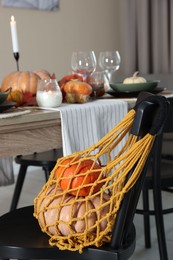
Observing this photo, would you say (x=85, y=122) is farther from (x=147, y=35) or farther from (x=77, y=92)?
(x=147, y=35)

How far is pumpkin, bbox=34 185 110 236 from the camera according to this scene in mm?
833

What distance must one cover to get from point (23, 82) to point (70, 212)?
0.78m

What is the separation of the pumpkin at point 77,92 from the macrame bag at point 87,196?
0.63 m

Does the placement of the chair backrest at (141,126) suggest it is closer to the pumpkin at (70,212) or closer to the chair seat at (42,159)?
the pumpkin at (70,212)

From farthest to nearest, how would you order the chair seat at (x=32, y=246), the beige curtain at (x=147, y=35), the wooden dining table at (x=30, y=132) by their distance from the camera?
the beige curtain at (x=147, y=35) → the wooden dining table at (x=30, y=132) → the chair seat at (x=32, y=246)

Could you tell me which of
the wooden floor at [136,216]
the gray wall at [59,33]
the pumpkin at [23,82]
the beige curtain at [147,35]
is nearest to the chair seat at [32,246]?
the pumpkin at [23,82]

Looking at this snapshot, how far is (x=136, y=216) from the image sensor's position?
252 centimetres

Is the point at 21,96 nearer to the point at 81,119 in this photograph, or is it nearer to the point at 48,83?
the point at 48,83

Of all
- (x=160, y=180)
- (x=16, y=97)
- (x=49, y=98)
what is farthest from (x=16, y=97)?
(x=160, y=180)

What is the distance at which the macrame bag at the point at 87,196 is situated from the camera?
2.58 feet

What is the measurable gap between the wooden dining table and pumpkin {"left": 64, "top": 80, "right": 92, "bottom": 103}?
0.57 ft

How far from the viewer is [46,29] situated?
3617 mm

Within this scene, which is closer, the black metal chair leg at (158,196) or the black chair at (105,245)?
the black chair at (105,245)

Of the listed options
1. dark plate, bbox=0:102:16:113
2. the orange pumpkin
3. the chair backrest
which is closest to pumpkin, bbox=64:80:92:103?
the orange pumpkin
